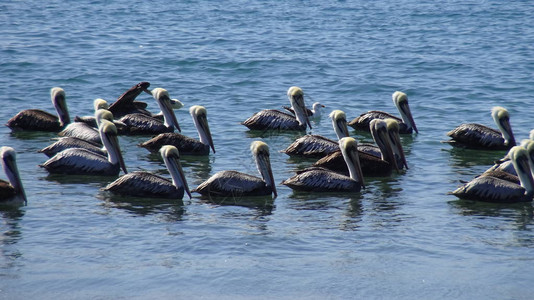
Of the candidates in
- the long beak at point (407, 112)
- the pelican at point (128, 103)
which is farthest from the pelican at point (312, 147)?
the pelican at point (128, 103)

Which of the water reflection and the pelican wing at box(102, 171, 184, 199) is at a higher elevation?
the pelican wing at box(102, 171, 184, 199)

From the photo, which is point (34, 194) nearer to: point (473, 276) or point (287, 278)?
point (287, 278)

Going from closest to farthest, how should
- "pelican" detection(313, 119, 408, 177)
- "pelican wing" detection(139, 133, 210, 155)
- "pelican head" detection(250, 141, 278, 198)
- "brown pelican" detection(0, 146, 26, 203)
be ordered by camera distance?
1. "brown pelican" detection(0, 146, 26, 203)
2. "pelican head" detection(250, 141, 278, 198)
3. "pelican" detection(313, 119, 408, 177)
4. "pelican wing" detection(139, 133, 210, 155)

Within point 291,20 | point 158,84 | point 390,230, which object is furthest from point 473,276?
point 291,20

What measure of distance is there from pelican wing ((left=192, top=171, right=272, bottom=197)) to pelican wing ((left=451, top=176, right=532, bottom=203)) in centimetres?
234

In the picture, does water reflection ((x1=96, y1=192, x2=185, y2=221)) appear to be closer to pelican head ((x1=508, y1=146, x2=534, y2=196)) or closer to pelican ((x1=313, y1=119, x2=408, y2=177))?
pelican ((x1=313, y1=119, x2=408, y2=177))

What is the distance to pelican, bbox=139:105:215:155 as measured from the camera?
11.9 m

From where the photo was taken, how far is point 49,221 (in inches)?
342

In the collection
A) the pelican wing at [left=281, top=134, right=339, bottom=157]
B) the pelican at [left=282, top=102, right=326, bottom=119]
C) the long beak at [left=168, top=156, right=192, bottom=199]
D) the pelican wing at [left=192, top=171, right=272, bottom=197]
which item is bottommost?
the pelican at [left=282, top=102, right=326, bottom=119]

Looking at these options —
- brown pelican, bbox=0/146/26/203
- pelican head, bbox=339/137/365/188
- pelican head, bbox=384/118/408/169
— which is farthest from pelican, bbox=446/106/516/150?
brown pelican, bbox=0/146/26/203

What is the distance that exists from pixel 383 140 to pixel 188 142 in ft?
9.02

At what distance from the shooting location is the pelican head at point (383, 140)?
1126 centimetres

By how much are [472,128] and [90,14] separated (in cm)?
1659

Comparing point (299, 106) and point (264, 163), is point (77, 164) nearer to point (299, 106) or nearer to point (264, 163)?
point (264, 163)
